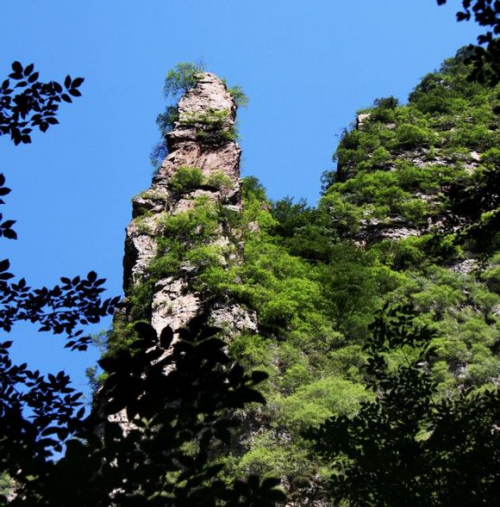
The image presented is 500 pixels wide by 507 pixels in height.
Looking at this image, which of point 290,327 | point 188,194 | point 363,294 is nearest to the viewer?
point 290,327

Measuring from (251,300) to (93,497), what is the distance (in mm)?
14983

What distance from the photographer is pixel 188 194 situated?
71.9ft

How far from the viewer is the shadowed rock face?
17953 millimetres

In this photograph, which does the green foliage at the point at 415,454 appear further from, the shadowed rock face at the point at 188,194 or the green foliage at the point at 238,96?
the green foliage at the point at 238,96

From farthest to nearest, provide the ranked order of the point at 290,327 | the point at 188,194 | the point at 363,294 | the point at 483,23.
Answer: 1. the point at 188,194
2. the point at 363,294
3. the point at 290,327
4. the point at 483,23

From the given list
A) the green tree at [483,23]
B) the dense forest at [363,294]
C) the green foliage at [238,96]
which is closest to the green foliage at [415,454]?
the dense forest at [363,294]

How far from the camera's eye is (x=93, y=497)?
3.38 metres

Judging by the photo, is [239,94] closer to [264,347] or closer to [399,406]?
[264,347]

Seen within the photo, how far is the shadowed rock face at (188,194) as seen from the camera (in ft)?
58.9

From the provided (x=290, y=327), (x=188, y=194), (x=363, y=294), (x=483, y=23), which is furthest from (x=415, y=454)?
(x=188, y=194)

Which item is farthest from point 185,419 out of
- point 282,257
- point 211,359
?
point 282,257

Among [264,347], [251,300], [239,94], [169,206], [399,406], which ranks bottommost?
[399,406]

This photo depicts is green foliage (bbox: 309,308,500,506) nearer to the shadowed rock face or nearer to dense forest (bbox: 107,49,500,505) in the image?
dense forest (bbox: 107,49,500,505)

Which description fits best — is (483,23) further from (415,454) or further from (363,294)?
(363,294)
